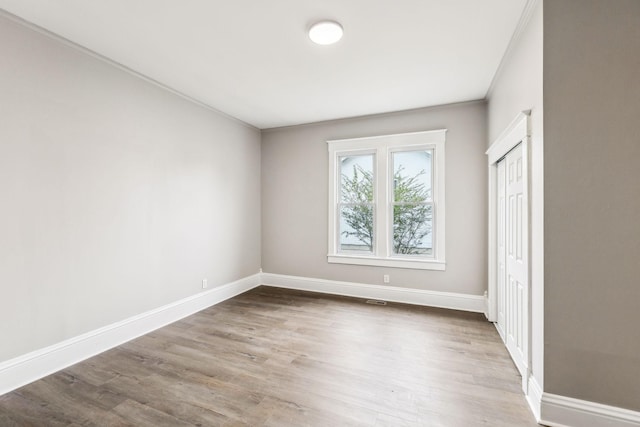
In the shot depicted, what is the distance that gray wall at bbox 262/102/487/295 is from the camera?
12.2ft

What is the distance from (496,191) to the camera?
3303 mm

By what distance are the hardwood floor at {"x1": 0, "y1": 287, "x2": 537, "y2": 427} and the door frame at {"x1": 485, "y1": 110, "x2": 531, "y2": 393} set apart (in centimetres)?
34

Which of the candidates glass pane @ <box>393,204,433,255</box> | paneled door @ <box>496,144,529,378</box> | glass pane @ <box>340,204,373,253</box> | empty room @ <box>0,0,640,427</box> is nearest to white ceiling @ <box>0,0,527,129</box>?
empty room @ <box>0,0,640,427</box>

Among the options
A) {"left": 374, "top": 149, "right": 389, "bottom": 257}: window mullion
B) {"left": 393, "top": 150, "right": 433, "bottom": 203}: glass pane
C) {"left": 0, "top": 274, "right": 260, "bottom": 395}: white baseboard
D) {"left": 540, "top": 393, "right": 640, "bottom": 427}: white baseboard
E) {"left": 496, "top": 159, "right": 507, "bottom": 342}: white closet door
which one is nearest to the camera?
{"left": 540, "top": 393, "right": 640, "bottom": 427}: white baseboard

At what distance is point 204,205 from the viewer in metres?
3.90

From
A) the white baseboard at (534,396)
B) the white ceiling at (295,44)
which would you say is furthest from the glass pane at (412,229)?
the white baseboard at (534,396)

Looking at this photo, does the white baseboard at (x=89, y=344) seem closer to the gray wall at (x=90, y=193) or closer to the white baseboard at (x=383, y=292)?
the gray wall at (x=90, y=193)

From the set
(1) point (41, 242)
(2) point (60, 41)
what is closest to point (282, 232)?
(1) point (41, 242)

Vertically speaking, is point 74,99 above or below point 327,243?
above

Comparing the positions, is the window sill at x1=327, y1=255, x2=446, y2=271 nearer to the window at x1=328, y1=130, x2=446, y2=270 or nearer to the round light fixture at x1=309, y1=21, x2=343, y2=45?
the window at x1=328, y1=130, x2=446, y2=270

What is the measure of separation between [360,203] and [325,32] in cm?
264

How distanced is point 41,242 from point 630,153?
4.12 meters

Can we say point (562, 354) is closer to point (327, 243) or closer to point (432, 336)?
point (432, 336)

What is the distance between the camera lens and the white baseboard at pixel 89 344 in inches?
83.2
